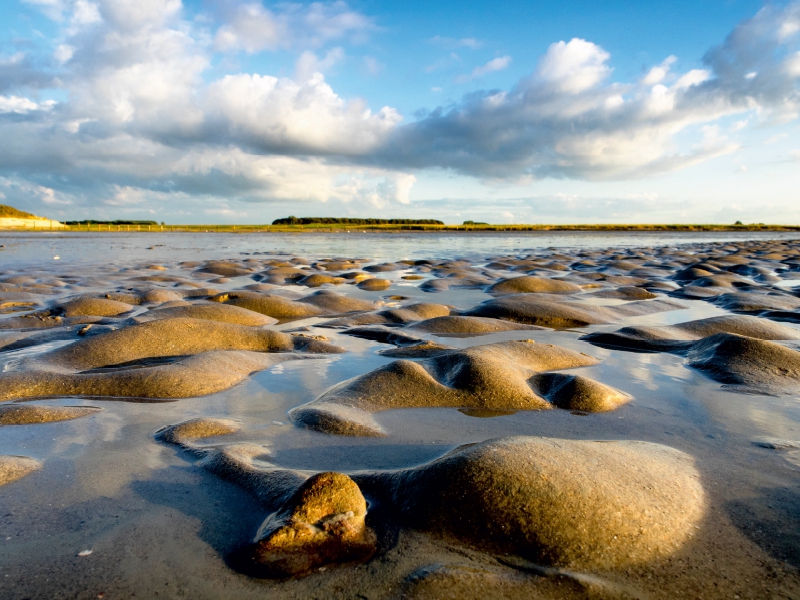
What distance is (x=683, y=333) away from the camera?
5941 mm

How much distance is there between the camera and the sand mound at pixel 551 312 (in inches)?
278

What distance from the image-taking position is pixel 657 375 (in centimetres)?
441

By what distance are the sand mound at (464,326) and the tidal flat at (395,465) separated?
0.38 m

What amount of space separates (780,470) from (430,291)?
845cm

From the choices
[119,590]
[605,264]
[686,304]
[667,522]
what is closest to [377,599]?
[119,590]

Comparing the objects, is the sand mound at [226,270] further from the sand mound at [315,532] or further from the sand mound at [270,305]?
the sand mound at [315,532]

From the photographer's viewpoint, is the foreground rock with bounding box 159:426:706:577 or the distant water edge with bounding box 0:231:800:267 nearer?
the foreground rock with bounding box 159:426:706:577

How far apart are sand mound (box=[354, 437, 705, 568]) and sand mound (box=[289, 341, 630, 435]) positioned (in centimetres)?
90

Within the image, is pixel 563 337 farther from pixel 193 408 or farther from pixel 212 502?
pixel 212 502

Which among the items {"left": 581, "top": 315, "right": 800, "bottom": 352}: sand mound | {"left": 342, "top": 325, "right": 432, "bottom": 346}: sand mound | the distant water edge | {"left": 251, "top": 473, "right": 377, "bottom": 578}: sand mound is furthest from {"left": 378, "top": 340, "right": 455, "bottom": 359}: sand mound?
the distant water edge

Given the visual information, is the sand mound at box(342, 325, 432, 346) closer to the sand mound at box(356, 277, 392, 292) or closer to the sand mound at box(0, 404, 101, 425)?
the sand mound at box(0, 404, 101, 425)

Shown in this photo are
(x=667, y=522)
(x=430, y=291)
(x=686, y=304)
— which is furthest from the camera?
(x=430, y=291)

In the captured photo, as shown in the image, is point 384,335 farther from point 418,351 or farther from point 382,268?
point 382,268

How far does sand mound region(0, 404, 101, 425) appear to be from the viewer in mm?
3193
